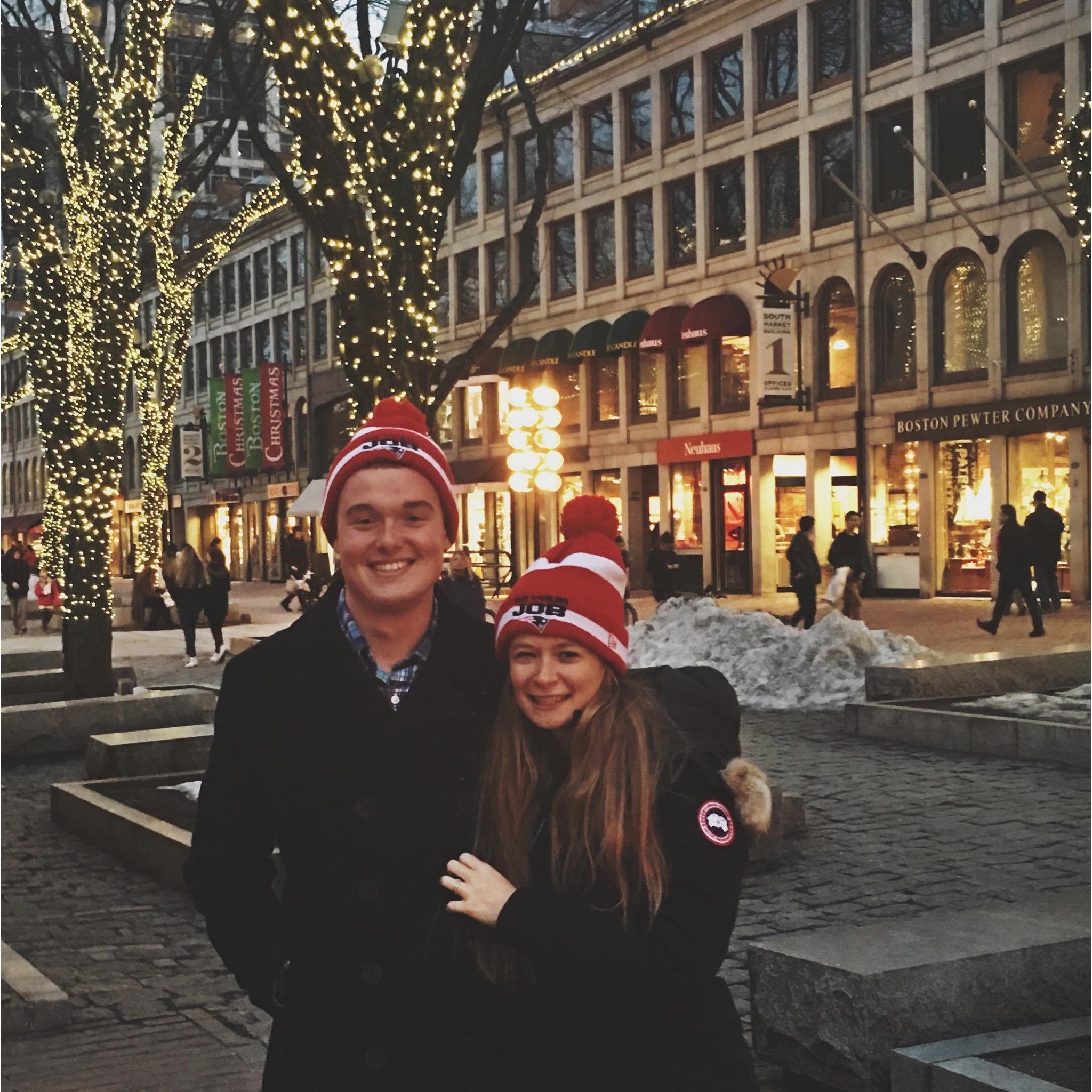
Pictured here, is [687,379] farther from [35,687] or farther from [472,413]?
[35,687]

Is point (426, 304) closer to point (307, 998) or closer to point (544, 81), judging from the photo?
point (307, 998)

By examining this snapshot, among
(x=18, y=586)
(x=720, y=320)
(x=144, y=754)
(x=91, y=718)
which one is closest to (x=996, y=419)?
(x=720, y=320)

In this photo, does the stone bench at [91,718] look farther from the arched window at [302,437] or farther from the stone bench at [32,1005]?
the arched window at [302,437]

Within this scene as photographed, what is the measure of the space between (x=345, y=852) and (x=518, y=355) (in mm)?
47488

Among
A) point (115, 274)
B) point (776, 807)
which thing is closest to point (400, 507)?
point (776, 807)

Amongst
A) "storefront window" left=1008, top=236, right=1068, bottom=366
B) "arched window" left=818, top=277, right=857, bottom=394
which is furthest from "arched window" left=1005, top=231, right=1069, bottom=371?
"arched window" left=818, top=277, right=857, bottom=394

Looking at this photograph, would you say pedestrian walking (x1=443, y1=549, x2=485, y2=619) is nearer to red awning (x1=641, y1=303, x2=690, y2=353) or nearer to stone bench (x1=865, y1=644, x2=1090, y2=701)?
stone bench (x1=865, y1=644, x2=1090, y2=701)

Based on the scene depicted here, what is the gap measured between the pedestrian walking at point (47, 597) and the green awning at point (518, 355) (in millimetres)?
18069

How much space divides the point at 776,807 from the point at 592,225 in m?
40.2

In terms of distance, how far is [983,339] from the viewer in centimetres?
3472

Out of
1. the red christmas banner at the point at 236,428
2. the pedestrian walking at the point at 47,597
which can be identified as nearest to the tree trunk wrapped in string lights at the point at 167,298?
the pedestrian walking at the point at 47,597

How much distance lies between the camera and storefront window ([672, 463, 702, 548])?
43.3 m

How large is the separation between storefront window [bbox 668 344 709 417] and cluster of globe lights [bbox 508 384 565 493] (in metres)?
22.7

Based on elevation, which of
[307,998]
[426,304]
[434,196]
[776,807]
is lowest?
[776,807]
